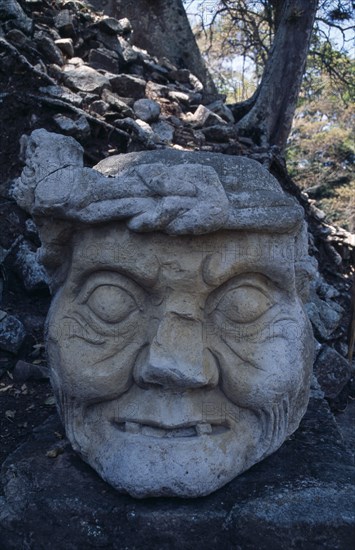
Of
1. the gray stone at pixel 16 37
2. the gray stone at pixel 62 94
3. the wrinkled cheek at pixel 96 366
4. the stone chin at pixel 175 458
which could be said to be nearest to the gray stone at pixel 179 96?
the gray stone at pixel 62 94

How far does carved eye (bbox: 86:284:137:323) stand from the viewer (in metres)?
1.94

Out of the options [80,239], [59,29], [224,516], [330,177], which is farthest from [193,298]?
[330,177]

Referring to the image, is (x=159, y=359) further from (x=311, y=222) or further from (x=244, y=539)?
(x=311, y=222)

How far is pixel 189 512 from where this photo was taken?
1866mm

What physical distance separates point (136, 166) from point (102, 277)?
1.35 feet

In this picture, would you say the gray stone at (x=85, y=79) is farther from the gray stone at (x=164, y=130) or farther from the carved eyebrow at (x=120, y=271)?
the carved eyebrow at (x=120, y=271)

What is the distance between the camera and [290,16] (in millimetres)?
6582

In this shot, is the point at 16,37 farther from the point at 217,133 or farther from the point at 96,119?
the point at 217,133

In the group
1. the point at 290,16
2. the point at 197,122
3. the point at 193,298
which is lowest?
the point at 193,298

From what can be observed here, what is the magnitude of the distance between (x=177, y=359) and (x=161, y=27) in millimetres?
6895

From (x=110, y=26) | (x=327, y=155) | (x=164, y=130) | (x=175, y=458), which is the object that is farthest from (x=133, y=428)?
(x=327, y=155)

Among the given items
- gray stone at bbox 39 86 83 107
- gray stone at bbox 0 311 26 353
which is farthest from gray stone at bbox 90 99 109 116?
gray stone at bbox 0 311 26 353

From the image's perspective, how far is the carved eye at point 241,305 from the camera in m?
1.94

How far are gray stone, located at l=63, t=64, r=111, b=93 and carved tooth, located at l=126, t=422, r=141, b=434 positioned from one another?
4099 mm
